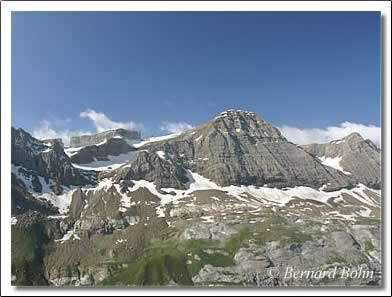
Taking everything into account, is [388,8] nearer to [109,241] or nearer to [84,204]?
[109,241]

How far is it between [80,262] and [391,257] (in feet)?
355

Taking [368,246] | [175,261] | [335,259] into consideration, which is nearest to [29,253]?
[175,261]

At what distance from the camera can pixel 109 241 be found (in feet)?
514

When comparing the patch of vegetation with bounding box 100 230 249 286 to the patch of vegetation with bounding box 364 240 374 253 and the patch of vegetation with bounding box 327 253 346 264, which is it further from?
the patch of vegetation with bounding box 364 240 374 253

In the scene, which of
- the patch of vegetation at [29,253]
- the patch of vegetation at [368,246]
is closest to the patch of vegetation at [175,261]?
the patch of vegetation at [29,253]

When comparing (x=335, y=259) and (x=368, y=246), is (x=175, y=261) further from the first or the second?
(x=368, y=246)

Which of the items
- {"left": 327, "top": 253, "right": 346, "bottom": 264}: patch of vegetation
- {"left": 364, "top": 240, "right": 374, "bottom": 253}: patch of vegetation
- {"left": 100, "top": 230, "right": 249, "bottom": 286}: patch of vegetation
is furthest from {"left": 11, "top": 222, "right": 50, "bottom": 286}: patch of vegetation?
{"left": 364, "top": 240, "right": 374, "bottom": 253}: patch of vegetation

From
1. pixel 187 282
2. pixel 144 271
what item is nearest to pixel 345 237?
pixel 187 282

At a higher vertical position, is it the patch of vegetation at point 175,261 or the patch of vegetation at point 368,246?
the patch of vegetation at point 368,246

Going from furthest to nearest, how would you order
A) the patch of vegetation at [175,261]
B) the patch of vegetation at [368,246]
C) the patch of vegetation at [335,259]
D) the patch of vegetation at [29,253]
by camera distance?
the patch of vegetation at [368,246], the patch of vegetation at [29,253], the patch of vegetation at [335,259], the patch of vegetation at [175,261]

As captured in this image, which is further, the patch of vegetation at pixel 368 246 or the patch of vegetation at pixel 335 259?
the patch of vegetation at pixel 368 246

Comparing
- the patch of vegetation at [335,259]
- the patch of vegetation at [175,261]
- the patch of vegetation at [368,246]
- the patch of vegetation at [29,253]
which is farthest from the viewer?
the patch of vegetation at [368,246]

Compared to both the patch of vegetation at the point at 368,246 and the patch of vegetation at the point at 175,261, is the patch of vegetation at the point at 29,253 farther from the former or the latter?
the patch of vegetation at the point at 368,246

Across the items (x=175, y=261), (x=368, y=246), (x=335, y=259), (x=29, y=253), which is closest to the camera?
(x=335, y=259)
